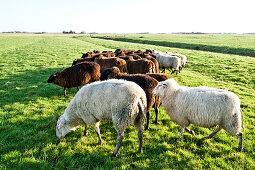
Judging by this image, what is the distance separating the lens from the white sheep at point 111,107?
11.6ft

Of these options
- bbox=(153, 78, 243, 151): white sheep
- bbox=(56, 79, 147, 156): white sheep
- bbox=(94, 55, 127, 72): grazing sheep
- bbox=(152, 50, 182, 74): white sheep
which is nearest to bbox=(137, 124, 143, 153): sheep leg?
bbox=(56, 79, 147, 156): white sheep

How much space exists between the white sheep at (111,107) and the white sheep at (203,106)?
1.07 metres

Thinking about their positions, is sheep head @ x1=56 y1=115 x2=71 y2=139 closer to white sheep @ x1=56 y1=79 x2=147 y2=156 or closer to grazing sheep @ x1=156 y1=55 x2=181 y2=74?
white sheep @ x1=56 y1=79 x2=147 y2=156

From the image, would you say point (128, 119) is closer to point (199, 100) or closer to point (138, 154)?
point (138, 154)

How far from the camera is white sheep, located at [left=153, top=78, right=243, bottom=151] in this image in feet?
12.0

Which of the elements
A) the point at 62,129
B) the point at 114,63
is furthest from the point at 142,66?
the point at 62,129

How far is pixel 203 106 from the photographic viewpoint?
12.7ft

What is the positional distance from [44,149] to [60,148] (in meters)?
0.39

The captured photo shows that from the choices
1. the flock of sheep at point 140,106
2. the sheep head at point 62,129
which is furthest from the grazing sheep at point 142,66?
the sheep head at point 62,129

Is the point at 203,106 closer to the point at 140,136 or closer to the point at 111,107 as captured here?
the point at 140,136

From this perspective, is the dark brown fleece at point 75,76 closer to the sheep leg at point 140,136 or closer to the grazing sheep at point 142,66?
the grazing sheep at point 142,66

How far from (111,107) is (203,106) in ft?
7.94

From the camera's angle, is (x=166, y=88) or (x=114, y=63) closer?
(x=166, y=88)

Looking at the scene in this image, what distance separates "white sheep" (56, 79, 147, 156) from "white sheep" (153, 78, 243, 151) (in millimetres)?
1072
